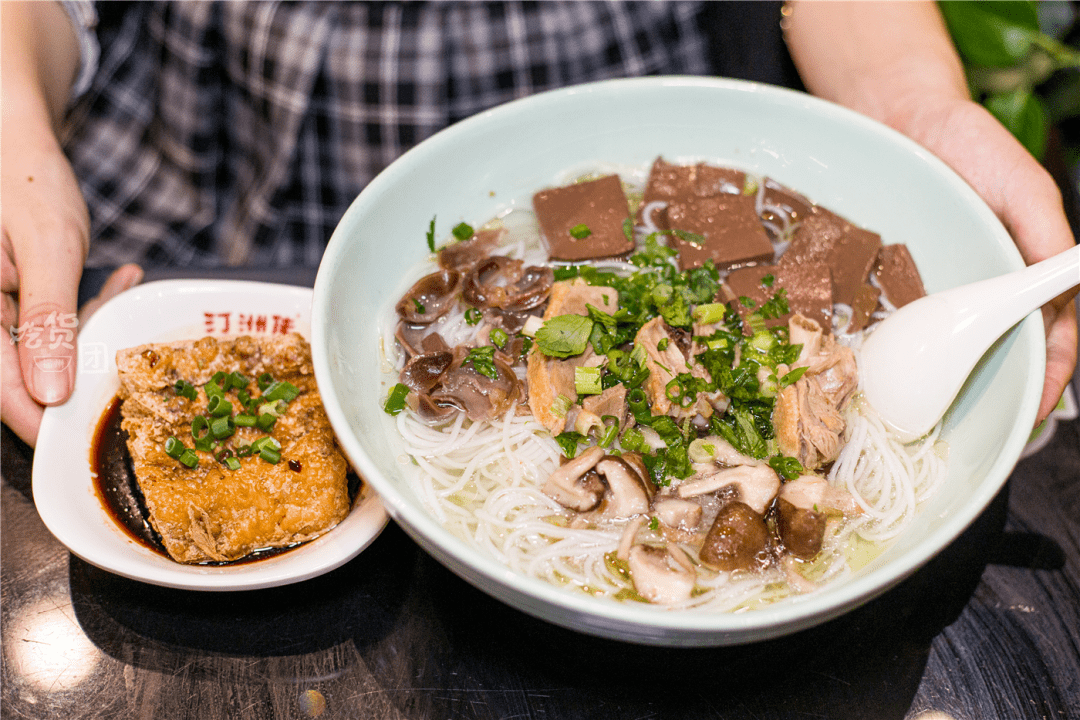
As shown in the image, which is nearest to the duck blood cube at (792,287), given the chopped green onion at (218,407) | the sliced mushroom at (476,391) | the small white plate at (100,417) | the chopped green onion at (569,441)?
the chopped green onion at (569,441)

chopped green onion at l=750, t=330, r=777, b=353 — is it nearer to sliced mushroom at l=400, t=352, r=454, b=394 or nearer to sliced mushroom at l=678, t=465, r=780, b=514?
sliced mushroom at l=678, t=465, r=780, b=514

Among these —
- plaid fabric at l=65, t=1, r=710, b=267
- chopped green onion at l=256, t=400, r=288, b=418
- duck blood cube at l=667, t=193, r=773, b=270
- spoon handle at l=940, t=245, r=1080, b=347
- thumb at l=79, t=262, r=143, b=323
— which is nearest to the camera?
spoon handle at l=940, t=245, r=1080, b=347

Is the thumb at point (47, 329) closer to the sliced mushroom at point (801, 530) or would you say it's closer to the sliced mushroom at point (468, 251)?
the sliced mushroom at point (468, 251)

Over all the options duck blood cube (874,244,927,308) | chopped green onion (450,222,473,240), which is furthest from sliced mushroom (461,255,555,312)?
duck blood cube (874,244,927,308)

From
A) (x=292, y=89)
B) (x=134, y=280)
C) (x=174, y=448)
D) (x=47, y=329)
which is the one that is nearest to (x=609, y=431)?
(x=174, y=448)

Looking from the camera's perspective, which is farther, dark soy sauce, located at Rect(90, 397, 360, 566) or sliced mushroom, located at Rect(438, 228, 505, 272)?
sliced mushroom, located at Rect(438, 228, 505, 272)

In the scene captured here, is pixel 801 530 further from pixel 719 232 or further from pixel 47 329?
pixel 47 329
